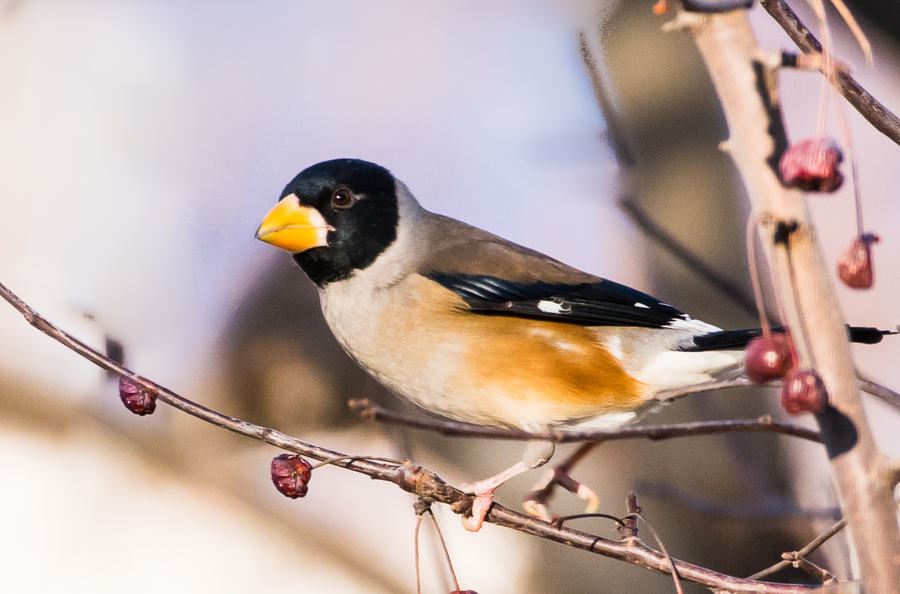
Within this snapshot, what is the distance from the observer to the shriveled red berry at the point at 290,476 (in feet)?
4.65

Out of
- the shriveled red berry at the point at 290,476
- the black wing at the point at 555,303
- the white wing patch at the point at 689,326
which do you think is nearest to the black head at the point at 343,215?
the black wing at the point at 555,303

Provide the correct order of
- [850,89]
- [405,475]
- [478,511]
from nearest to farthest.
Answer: [850,89] < [405,475] < [478,511]

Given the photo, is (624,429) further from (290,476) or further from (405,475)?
(290,476)

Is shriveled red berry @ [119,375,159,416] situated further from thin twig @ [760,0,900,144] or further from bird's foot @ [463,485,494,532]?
thin twig @ [760,0,900,144]

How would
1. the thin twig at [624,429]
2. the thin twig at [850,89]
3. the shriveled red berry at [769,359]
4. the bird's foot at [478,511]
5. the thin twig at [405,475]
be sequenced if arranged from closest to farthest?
the thin twig at [624,429] < the shriveled red berry at [769,359] < the thin twig at [850,89] < the thin twig at [405,475] < the bird's foot at [478,511]

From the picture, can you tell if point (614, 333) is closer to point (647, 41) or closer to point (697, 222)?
point (697, 222)

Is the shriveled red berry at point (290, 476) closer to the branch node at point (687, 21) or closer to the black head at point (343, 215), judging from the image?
the black head at point (343, 215)

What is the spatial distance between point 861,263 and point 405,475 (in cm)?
79

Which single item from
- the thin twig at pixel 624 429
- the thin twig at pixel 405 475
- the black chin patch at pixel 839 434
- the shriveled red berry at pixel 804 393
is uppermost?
the shriveled red berry at pixel 804 393

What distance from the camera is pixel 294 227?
182 cm

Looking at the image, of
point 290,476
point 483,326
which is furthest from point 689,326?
point 290,476

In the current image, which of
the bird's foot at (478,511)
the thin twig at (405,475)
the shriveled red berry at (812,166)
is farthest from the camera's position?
the bird's foot at (478,511)

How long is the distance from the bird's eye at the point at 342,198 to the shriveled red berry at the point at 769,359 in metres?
1.24

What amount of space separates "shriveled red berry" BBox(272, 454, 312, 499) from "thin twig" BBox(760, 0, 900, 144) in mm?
1067
